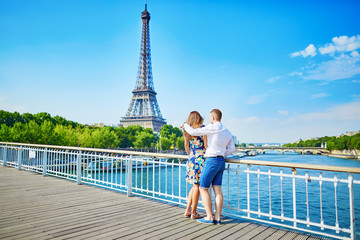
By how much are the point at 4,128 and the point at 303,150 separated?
118m

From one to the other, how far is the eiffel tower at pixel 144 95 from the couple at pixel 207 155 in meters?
77.2

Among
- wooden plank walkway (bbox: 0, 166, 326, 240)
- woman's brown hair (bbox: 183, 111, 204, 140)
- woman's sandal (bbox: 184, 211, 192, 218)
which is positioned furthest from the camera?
woman's sandal (bbox: 184, 211, 192, 218)

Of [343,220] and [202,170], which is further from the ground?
[202,170]

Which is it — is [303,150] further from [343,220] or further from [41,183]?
[41,183]

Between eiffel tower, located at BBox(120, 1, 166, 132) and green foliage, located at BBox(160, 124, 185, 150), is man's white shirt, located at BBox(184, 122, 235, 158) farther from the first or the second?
eiffel tower, located at BBox(120, 1, 166, 132)

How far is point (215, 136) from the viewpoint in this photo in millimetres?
3611

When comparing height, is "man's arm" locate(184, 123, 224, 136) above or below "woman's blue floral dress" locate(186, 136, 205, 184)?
above

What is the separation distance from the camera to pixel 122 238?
3.19m

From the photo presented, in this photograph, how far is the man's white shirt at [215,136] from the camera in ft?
11.6

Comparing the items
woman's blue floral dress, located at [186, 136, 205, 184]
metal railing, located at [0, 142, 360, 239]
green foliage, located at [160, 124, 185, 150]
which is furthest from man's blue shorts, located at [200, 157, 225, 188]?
green foliage, located at [160, 124, 185, 150]

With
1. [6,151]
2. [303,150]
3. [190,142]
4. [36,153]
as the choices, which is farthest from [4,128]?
[303,150]

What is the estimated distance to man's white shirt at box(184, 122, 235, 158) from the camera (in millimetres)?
3551

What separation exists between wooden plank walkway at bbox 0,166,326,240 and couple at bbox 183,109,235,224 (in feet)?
1.33

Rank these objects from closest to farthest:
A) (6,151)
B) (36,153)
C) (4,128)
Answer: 1. (36,153)
2. (6,151)
3. (4,128)
